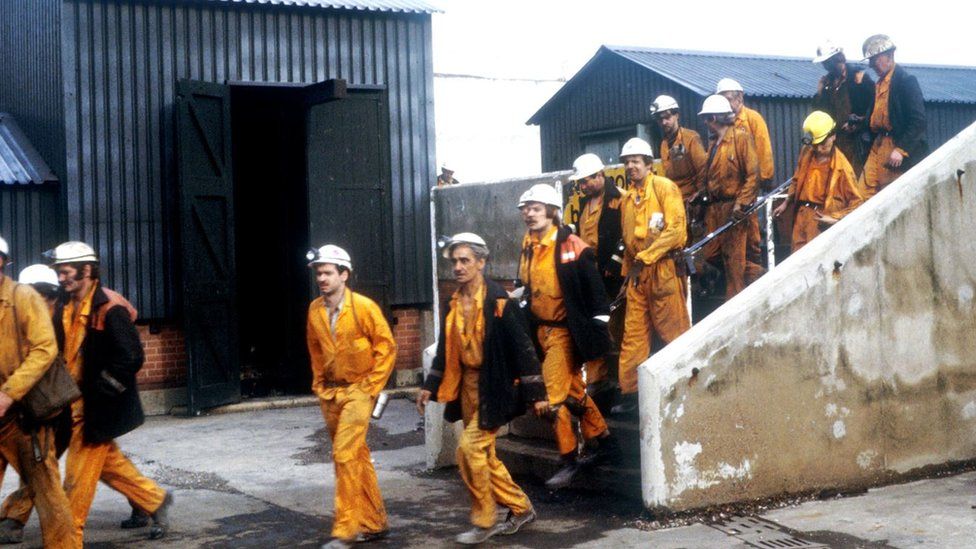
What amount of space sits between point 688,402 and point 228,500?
12.3 feet

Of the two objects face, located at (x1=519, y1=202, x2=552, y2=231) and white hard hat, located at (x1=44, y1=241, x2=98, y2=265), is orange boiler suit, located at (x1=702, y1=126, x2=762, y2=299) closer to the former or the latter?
face, located at (x1=519, y1=202, x2=552, y2=231)

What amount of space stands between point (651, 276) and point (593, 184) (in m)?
0.98

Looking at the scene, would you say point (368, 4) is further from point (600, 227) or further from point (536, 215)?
point (536, 215)

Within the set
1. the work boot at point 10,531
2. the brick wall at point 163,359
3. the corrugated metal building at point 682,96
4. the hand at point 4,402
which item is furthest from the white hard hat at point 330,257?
the corrugated metal building at point 682,96

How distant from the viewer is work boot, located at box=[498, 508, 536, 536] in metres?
8.11

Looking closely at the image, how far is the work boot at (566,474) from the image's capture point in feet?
29.3

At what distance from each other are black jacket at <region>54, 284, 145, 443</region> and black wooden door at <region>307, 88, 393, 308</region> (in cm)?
700

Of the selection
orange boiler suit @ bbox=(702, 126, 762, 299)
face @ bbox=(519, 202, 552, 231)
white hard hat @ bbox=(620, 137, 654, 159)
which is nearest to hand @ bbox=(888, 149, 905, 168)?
orange boiler suit @ bbox=(702, 126, 762, 299)

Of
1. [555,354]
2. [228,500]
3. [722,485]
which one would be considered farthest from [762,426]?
[228,500]

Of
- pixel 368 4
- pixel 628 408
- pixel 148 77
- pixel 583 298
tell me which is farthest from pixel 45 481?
pixel 368 4

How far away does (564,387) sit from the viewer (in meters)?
8.81

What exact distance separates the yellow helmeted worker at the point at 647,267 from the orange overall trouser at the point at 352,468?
7.46ft

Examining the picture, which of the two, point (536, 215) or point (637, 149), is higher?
point (637, 149)

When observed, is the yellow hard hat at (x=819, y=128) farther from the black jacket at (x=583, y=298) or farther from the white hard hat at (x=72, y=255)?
the white hard hat at (x=72, y=255)
